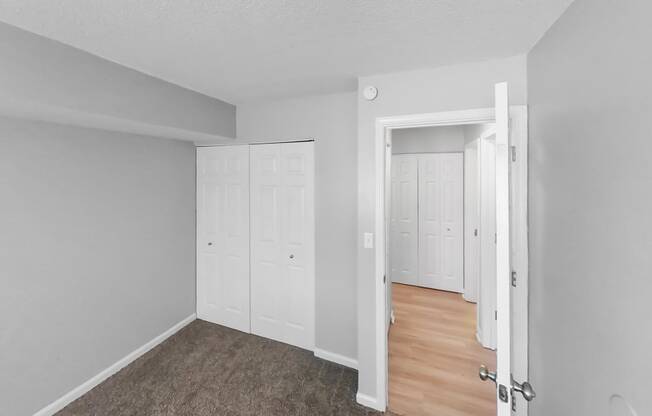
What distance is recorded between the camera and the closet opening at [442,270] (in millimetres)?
2307

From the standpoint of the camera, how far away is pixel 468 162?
3.92 m

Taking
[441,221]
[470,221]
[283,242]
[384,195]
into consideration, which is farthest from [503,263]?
[441,221]

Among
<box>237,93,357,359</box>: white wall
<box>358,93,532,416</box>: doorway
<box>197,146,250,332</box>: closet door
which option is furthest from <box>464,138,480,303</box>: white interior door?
<box>197,146,250,332</box>: closet door

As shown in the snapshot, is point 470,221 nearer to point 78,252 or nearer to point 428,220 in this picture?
point 428,220

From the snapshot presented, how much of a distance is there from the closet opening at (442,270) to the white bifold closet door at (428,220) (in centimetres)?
1

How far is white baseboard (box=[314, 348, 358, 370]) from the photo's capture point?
255 cm

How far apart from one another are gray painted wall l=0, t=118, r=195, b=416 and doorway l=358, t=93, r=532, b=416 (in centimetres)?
217

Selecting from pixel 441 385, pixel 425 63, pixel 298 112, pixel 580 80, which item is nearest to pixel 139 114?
pixel 298 112

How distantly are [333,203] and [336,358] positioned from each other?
4.68 ft

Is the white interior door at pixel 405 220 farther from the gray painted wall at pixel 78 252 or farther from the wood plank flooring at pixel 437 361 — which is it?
the gray painted wall at pixel 78 252

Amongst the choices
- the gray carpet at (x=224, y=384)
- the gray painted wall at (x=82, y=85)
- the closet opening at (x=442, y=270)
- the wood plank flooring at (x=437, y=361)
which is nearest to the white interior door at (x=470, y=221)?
the closet opening at (x=442, y=270)

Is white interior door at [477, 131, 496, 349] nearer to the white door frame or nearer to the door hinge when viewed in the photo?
the white door frame

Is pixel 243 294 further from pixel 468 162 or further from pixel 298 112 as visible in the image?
pixel 468 162

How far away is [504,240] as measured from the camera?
3.48 feet
